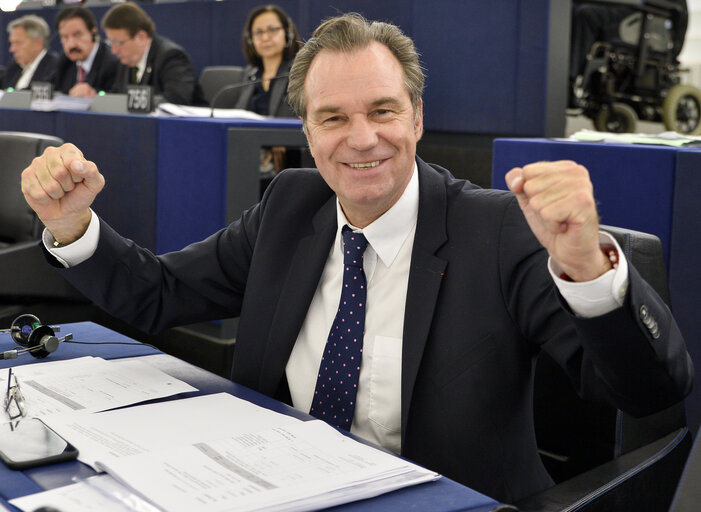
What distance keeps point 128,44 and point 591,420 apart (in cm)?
440

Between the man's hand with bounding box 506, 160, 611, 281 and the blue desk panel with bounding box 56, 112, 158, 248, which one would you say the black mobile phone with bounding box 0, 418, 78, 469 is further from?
the blue desk panel with bounding box 56, 112, 158, 248

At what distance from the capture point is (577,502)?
1.08 metres

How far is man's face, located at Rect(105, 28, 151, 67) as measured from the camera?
509 cm

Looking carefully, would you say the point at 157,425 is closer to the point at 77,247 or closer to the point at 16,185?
the point at 77,247

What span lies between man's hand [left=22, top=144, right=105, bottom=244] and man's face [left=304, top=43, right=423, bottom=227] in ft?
1.22

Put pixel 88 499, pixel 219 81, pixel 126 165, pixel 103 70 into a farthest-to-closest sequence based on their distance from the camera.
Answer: pixel 103 70
pixel 219 81
pixel 126 165
pixel 88 499

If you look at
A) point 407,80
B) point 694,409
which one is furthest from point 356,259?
point 694,409

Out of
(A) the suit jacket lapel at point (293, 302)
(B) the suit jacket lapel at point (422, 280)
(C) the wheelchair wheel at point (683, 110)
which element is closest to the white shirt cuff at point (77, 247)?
(A) the suit jacket lapel at point (293, 302)

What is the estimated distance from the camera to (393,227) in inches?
54.3

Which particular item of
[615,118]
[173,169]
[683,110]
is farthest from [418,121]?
[683,110]

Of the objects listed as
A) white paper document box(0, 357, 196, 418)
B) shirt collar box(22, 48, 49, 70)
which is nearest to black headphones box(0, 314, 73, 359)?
white paper document box(0, 357, 196, 418)

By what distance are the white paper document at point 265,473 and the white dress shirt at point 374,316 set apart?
0.28 m

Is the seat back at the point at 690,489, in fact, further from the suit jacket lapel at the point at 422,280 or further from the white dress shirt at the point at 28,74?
the white dress shirt at the point at 28,74

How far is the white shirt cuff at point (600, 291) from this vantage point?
1.01 m
